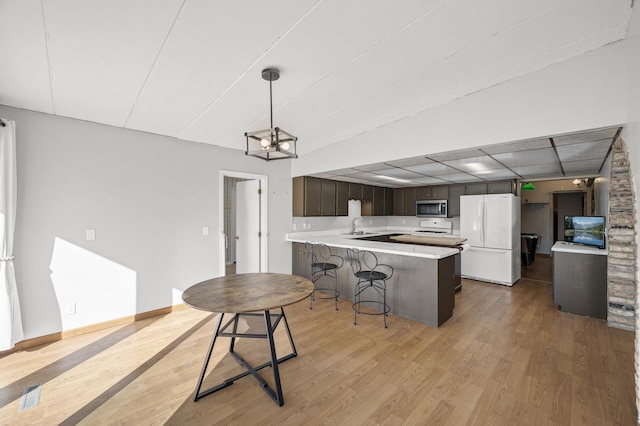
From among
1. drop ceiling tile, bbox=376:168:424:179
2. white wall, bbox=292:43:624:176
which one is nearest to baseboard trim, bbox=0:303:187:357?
white wall, bbox=292:43:624:176

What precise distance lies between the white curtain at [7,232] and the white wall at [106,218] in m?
0.17

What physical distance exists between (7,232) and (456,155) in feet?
14.9

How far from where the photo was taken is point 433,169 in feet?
13.7

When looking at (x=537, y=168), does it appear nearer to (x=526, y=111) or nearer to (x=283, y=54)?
(x=526, y=111)

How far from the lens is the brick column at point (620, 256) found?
2.91 metres

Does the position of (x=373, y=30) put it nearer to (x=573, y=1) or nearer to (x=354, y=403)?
(x=573, y=1)

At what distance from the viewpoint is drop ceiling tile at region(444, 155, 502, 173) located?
134 inches

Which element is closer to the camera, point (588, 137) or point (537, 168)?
point (588, 137)

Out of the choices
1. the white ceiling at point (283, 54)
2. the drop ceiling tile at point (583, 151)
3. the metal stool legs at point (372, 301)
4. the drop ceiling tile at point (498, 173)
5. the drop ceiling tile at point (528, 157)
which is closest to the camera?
the white ceiling at point (283, 54)

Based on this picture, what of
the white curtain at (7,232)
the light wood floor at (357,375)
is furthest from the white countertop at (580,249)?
the white curtain at (7,232)

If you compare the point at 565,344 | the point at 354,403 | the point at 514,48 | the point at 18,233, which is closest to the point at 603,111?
the point at 514,48

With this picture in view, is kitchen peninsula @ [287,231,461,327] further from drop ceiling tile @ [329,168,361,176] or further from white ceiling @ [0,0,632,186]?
white ceiling @ [0,0,632,186]

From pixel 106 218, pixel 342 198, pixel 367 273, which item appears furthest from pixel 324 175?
pixel 106 218

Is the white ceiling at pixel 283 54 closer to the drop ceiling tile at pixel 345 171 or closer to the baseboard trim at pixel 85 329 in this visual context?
the drop ceiling tile at pixel 345 171
